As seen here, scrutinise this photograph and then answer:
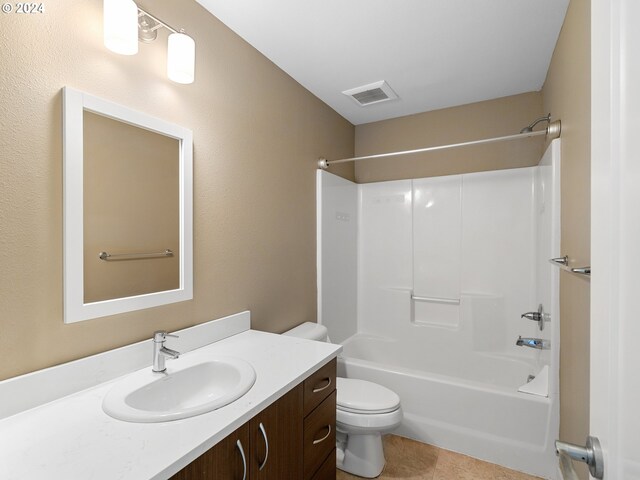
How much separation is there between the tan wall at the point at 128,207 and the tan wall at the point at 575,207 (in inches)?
66.3

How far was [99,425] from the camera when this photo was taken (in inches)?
34.1

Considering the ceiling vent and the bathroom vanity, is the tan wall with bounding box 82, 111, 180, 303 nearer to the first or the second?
the bathroom vanity

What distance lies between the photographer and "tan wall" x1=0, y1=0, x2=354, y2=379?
0.94 meters

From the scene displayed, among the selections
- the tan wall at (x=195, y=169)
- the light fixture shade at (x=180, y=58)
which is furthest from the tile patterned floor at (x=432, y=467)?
the light fixture shade at (x=180, y=58)

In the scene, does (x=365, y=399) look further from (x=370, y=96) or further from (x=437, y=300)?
(x=370, y=96)

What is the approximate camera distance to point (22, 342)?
949 millimetres

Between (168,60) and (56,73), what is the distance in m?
0.41

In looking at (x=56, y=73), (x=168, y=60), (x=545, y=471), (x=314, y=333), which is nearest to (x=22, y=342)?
(x=56, y=73)

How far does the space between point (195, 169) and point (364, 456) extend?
1.79 m

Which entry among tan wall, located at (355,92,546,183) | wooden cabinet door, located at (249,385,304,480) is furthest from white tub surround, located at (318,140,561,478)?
wooden cabinet door, located at (249,385,304,480)

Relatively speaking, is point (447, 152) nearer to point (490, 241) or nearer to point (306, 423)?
point (490, 241)

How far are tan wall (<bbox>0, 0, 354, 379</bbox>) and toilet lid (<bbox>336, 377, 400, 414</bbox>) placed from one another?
0.56 meters

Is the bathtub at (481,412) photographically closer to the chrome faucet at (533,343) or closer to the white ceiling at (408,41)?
the chrome faucet at (533,343)

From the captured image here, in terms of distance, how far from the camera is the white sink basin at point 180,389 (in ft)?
2.99
